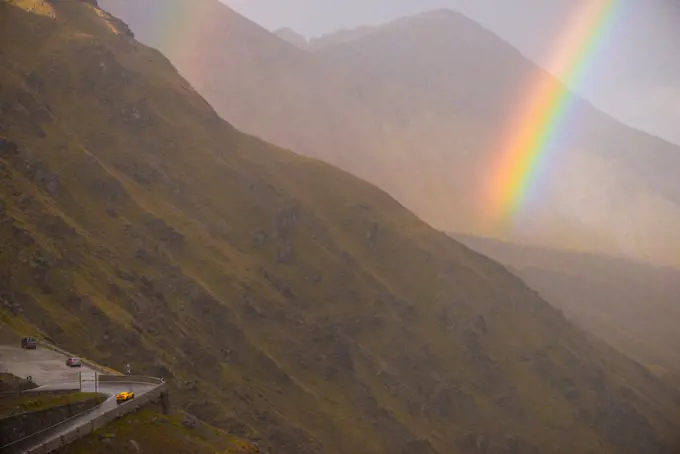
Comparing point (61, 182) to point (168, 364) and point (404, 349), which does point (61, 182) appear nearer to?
point (168, 364)

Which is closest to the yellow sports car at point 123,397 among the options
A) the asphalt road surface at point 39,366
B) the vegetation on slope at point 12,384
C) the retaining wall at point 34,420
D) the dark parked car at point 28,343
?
the retaining wall at point 34,420

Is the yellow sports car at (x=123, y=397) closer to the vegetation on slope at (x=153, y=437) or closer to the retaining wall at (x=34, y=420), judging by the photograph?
the vegetation on slope at (x=153, y=437)

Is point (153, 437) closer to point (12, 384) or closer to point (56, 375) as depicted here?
point (12, 384)

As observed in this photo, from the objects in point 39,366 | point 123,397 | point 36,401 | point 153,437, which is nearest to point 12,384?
point 36,401

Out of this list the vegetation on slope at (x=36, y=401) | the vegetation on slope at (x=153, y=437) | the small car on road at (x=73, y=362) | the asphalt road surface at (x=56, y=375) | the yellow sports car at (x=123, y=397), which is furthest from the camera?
the small car on road at (x=73, y=362)

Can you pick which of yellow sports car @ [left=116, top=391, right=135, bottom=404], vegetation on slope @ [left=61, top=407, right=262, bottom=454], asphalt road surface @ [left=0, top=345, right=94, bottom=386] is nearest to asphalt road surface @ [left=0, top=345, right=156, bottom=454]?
asphalt road surface @ [left=0, top=345, right=94, bottom=386]

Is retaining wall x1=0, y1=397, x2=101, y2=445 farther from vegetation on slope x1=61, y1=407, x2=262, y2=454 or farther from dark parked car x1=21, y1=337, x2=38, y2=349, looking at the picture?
dark parked car x1=21, y1=337, x2=38, y2=349

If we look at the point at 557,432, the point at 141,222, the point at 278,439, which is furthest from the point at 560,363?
the point at 141,222
